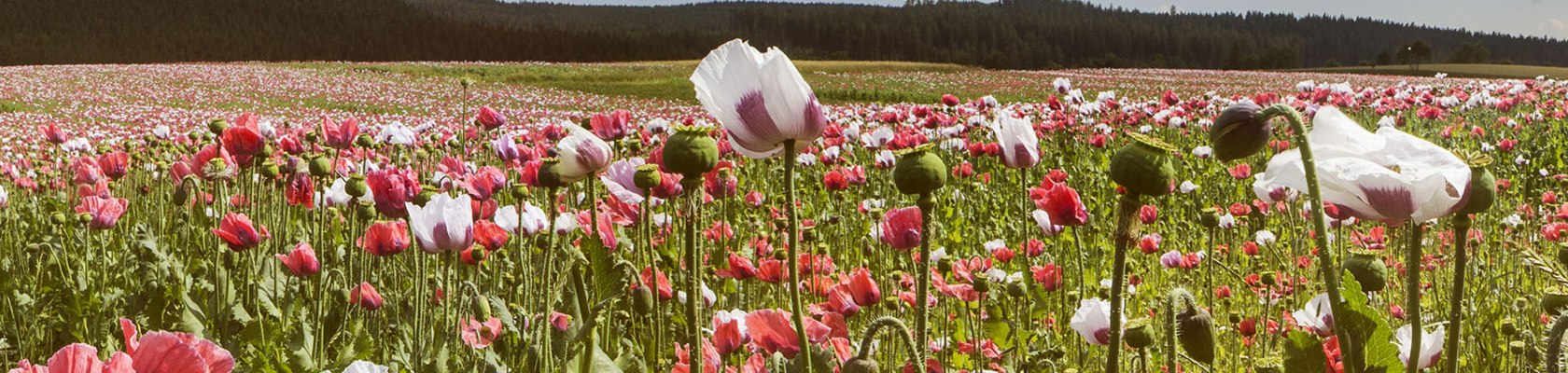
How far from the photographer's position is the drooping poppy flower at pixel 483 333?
221 centimetres

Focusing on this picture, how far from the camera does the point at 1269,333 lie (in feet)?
10.2

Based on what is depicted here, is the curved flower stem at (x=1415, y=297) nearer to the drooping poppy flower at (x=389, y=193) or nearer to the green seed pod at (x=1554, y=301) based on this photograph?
the green seed pod at (x=1554, y=301)

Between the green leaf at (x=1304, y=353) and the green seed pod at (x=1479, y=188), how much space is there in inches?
8.2

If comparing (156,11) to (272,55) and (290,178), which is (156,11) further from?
(290,178)

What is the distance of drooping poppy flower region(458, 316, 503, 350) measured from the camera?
7.27ft

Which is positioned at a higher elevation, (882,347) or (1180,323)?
(1180,323)

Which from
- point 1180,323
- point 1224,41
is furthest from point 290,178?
point 1224,41

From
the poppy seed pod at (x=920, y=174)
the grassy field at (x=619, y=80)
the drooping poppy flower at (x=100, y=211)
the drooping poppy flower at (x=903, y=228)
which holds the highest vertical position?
the poppy seed pod at (x=920, y=174)

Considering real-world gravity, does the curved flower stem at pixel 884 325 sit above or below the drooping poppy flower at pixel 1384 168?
below

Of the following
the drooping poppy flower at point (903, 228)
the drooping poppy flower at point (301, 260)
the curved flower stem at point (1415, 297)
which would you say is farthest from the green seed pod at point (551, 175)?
the curved flower stem at point (1415, 297)

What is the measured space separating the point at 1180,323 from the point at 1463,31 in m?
184

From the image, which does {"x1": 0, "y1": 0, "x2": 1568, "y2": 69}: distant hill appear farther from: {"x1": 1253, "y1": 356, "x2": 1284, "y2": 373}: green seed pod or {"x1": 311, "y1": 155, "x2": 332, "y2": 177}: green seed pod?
{"x1": 1253, "y1": 356, "x2": 1284, "y2": 373}: green seed pod

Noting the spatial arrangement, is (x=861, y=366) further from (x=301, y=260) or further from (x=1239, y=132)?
(x=301, y=260)

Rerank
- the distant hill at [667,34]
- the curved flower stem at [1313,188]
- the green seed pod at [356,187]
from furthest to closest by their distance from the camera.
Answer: the distant hill at [667,34], the green seed pod at [356,187], the curved flower stem at [1313,188]
